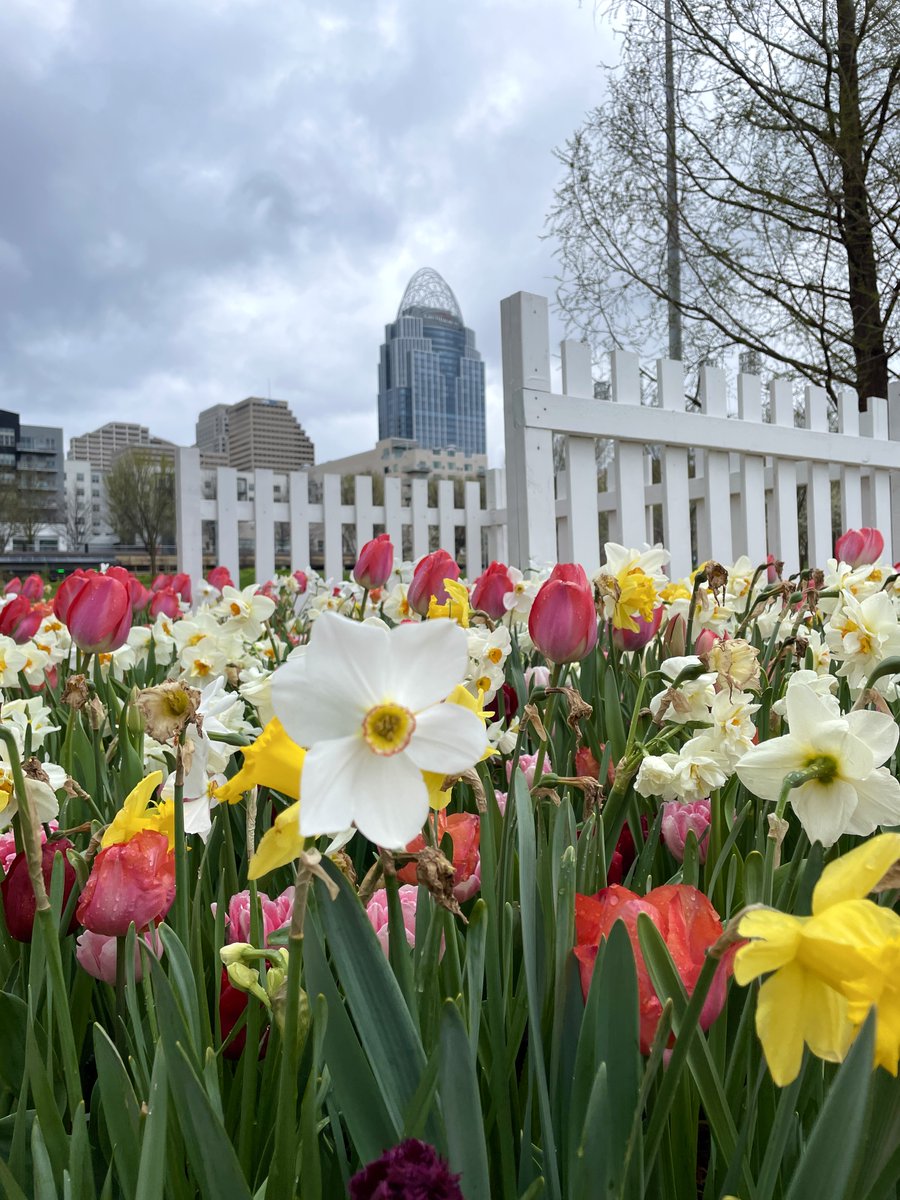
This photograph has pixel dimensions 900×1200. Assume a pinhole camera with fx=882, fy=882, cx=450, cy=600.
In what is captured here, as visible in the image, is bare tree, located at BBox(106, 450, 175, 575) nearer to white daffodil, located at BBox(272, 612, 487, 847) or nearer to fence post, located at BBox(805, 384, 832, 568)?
fence post, located at BBox(805, 384, 832, 568)

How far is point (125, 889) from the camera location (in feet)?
1.51

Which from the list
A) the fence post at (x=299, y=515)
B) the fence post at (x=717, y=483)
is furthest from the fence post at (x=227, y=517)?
the fence post at (x=717, y=483)

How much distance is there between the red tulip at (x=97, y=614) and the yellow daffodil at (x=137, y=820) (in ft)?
1.81

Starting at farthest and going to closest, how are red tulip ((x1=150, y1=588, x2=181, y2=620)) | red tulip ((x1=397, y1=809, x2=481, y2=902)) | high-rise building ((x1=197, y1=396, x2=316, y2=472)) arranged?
1. high-rise building ((x1=197, y1=396, x2=316, y2=472))
2. red tulip ((x1=150, y1=588, x2=181, y2=620))
3. red tulip ((x1=397, y1=809, x2=481, y2=902))

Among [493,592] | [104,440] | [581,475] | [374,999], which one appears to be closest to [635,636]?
[493,592]


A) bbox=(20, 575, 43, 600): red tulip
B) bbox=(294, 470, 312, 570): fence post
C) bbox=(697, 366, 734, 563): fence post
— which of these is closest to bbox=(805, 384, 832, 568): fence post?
bbox=(697, 366, 734, 563): fence post

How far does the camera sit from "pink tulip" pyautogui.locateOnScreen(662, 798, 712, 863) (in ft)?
2.31

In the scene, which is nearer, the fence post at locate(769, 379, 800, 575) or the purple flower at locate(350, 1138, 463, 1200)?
the purple flower at locate(350, 1138, 463, 1200)

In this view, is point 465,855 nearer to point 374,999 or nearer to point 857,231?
point 374,999

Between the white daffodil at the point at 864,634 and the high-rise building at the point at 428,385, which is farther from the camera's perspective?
the high-rise building at the point at 428,385

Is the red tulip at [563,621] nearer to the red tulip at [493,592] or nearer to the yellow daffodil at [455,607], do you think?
the yellow daffodil at [455,607]

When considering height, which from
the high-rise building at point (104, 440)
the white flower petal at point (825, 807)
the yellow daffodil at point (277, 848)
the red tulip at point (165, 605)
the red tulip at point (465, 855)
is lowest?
the red tulip at point (465, 855)

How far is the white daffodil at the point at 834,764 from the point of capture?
40 cm

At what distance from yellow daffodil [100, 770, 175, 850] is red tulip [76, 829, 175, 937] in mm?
32
